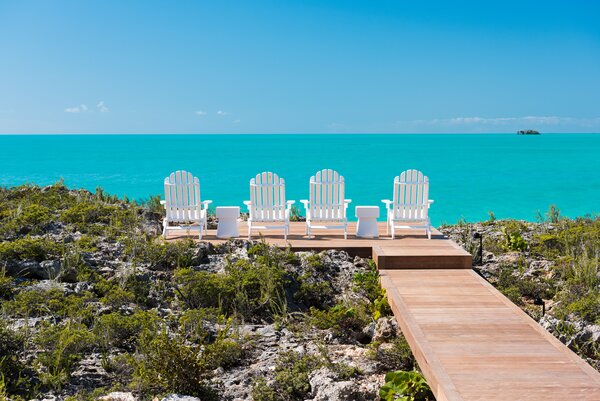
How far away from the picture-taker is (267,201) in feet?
26.3

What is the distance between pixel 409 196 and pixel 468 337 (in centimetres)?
396

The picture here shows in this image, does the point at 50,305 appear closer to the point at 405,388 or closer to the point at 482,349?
the point at 405,388

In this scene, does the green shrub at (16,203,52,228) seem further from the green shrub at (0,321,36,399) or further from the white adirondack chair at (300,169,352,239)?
the white adirondack chair at (300,169,352,239)

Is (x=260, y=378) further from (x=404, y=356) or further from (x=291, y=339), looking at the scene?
(x=404, y=356)

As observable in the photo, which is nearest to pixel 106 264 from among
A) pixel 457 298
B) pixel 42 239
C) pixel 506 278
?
pixel 42 239

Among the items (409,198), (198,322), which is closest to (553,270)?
(409,198)

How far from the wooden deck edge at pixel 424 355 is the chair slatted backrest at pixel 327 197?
2.70 m

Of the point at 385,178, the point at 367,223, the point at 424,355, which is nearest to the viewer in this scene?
the point at 424,355

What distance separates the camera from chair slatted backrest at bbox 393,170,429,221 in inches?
316

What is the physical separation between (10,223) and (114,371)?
410 centimetres

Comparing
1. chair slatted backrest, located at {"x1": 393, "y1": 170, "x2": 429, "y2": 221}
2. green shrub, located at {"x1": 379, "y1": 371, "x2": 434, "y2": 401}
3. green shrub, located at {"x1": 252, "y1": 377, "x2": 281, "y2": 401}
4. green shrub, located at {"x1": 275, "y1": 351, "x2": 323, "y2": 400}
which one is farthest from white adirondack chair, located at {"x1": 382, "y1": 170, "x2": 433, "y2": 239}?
green shrub, located at {"x1": 252, "y1": 377, "x2": 281, "y2": 401}

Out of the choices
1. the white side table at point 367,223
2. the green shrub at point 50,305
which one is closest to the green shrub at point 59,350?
the green shrub at point 50,305

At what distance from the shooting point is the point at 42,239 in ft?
21.9

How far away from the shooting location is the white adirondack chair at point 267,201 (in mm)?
7945
